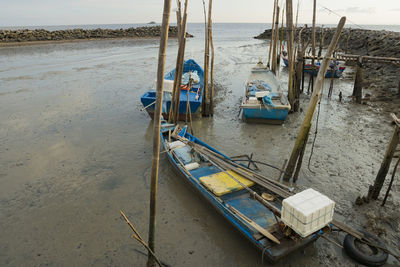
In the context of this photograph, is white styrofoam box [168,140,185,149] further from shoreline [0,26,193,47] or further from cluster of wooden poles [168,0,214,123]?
shoreline [0,26,193,47]

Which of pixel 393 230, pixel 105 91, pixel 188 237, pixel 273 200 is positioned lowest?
pixel 188 237

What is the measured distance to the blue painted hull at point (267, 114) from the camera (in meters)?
11.1

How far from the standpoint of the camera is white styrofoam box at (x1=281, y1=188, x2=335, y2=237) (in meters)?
4.14

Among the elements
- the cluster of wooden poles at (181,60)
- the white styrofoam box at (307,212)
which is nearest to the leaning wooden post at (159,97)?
the white styrofoam box at (307,212)

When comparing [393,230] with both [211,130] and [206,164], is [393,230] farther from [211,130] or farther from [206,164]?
[211,130]

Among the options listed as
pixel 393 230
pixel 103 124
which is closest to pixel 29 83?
pixel 103 124

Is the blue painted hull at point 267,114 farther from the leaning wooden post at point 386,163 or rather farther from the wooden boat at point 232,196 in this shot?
the leaning wooden post at point 386,163

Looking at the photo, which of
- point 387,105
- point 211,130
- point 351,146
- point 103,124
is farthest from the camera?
point 387,105

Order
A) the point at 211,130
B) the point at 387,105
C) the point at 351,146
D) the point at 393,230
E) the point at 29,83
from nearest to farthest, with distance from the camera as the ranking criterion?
1. the point at 393,230
2. the point at 351,146
3. the point at 211,130
4. the point at 387,105
5. the point at 29,83

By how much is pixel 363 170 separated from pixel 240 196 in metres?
4.51

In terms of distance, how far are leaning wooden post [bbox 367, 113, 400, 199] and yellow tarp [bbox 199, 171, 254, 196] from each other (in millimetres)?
3115

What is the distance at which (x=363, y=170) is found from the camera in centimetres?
808

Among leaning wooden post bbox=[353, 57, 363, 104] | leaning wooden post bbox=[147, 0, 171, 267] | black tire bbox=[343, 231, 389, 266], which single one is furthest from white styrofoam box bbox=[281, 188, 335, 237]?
leaning wooden post bbox=[353, 57, 363, 104]

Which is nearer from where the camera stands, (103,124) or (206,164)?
(206,164)
